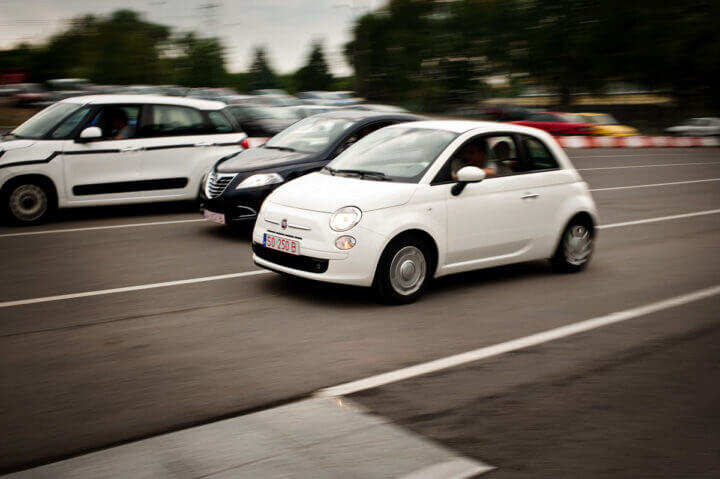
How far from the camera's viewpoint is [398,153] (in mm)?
7578

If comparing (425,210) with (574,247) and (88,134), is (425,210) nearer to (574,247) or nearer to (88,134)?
(574,247)

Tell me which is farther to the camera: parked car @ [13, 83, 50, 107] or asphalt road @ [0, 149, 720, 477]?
parked car @ [13, 83, 50, 107]

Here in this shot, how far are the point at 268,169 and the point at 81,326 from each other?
13.6ft

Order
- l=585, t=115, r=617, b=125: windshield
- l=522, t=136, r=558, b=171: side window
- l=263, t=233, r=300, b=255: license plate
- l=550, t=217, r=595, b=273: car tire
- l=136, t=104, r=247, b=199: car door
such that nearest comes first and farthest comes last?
l=263, t=233, r=300, b=255: license plate < l=522, t=136, r=558, b=171: side window < l=550, t=217, r=595, b=273: car tire < l=136, t=104, r=247, b=199: car door < l=585, t=115, r=617, b=125: windshield

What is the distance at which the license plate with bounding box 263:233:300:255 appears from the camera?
6824mm

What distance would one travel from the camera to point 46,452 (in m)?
3.88

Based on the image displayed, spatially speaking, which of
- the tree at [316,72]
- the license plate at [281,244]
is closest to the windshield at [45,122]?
the license plate at [281,244]

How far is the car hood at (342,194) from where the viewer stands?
22.2 ft

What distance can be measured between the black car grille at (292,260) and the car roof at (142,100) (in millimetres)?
5377

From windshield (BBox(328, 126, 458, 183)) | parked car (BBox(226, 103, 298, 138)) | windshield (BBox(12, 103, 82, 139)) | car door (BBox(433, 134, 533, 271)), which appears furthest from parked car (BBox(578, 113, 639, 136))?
windshield (BBox(328, 126, 458, 183))

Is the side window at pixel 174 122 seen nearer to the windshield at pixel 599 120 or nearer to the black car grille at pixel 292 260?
the black car grille at pixel 292 260

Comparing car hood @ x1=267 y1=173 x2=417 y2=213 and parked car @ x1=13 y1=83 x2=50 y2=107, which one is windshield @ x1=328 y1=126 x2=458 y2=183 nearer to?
car hood @ x1=267 y1=173 x2=417 y2=213

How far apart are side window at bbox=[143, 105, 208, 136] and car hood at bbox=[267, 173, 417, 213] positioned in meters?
5.13

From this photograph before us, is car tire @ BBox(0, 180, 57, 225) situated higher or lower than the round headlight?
higher
